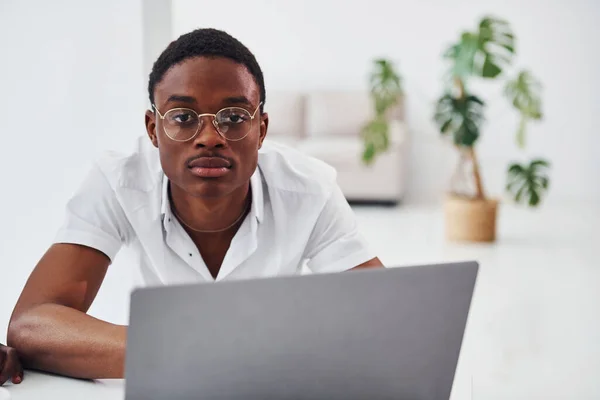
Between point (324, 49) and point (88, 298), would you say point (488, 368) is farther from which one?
point (324, 49)

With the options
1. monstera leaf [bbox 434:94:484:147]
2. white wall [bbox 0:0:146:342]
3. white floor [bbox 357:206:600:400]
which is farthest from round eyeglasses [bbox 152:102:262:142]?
monstera leaf [bbox 434:94:484:147]

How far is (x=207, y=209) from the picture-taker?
1426 mm

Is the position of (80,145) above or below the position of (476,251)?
above

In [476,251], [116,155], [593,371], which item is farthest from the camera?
[476,251]

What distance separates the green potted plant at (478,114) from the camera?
4.62 m

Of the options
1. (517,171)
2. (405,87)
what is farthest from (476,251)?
(405,87)

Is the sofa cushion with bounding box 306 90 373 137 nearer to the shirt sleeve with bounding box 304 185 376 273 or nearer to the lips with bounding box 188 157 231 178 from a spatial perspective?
the shirt sleeve with bounding box 304 185 376 273

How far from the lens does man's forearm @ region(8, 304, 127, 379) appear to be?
1.08m

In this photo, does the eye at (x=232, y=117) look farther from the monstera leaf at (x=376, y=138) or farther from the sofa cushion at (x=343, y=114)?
the sofa cushion at (x=343, y=114)

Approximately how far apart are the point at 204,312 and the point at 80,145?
152 cm

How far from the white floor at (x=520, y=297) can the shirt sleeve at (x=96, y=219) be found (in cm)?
67

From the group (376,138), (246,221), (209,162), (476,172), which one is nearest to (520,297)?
(476,172)

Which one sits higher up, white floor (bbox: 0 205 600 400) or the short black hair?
the short black hair

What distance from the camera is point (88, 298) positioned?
4.40 feet
